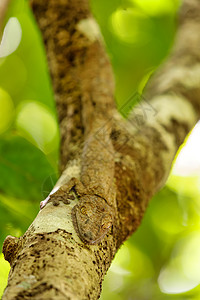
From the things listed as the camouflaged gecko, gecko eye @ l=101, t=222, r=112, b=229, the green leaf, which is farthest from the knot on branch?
the green leaf

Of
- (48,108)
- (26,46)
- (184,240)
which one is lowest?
(184,240)

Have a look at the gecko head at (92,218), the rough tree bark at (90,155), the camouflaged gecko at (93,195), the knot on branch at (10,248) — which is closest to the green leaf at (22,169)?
the rough tree bark at (90,155)

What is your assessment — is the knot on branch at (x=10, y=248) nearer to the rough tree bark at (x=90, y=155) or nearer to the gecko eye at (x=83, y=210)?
the rough tree bark at (x=90, y=155)

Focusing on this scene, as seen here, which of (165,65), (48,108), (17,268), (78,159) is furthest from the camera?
(48,108)

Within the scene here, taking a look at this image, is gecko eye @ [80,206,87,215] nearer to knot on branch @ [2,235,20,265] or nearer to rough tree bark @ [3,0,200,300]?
rough tree bark @ [3,0,200,300]

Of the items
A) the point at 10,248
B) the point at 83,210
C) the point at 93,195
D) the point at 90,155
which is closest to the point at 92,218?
the point at 83,210

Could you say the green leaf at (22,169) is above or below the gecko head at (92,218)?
below

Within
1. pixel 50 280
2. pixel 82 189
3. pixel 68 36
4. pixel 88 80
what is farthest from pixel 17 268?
pixel 68 36

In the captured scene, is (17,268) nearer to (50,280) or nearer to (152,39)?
(50,280)

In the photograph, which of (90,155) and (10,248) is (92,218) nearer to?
(10,248)
